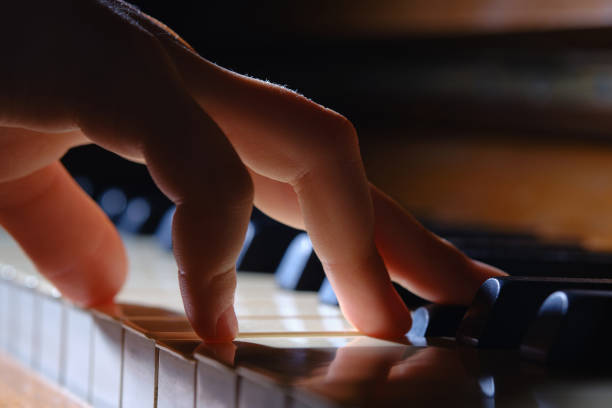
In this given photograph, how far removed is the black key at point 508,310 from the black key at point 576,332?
0.05 m

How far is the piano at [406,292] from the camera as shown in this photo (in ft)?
1.42

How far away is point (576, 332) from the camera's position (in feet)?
1.50

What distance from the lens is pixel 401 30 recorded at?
1629 mm

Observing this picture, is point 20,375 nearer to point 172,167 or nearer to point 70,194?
point 70,194

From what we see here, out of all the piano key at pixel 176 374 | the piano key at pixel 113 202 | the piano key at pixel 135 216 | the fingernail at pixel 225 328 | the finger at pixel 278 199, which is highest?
the finger at pixel 278 199

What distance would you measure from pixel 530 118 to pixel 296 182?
3.63 feet

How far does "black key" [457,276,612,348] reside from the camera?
0.53 meters

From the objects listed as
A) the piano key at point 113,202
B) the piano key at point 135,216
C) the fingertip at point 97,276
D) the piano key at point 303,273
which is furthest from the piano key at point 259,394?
the piano key at point 113,202

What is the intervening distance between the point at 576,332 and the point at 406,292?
0.31 m

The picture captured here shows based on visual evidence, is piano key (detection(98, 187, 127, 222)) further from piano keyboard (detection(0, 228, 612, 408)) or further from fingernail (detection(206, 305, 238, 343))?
→ fingernail (detection(206, 305, 238, 343))

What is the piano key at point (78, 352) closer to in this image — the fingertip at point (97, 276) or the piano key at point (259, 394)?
the fingertip at point (97, 276)

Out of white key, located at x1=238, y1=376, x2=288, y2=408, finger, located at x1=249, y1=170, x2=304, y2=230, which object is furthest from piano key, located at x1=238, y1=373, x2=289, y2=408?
finger, located at x1=249, y1=170, x2=304, y2=230

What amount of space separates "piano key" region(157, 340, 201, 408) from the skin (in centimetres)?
2

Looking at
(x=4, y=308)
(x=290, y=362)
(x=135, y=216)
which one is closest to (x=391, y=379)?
(x=290, y=362)
